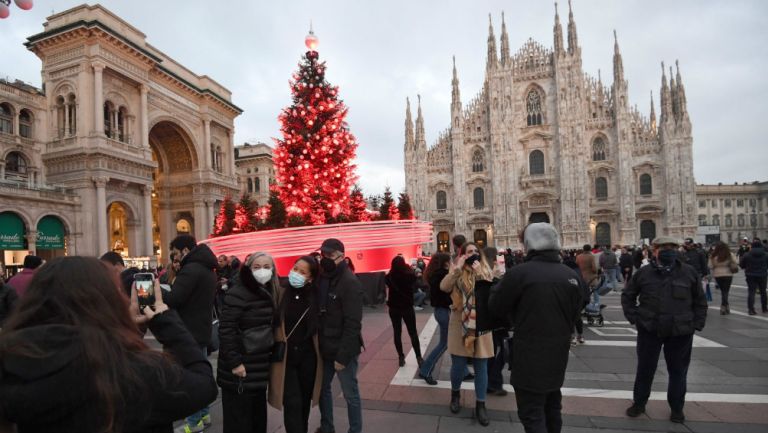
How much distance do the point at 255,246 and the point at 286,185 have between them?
3.41 m

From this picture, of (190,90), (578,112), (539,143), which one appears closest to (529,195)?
(539,143)

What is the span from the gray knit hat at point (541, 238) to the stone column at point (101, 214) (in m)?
26.5

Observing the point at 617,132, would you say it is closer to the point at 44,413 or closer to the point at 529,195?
the point at 529,195

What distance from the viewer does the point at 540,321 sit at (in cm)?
310

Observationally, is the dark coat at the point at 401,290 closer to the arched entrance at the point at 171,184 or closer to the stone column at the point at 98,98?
the stone column at the point at 98,98

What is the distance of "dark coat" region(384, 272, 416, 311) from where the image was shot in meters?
6.21

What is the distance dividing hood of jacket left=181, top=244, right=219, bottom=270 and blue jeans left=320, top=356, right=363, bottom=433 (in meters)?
1.53

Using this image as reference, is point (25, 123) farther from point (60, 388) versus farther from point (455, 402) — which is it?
point (60, 388)

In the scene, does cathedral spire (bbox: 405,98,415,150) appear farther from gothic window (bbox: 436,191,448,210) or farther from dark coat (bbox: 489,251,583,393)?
dark coat (bbox: 489,251,583,393)

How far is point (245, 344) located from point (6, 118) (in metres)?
28.6

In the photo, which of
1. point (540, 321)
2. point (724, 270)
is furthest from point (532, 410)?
point (724, 270)

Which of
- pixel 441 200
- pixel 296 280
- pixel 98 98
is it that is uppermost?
pixel 98 98

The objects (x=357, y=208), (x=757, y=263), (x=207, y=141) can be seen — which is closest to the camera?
(x=757, y=263)

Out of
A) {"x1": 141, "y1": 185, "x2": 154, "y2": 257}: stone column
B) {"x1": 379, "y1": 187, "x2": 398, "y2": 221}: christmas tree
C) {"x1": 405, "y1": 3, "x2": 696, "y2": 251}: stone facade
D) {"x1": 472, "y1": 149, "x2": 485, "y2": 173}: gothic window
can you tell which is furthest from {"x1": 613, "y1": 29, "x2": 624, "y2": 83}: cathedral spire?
{"x1": 141, "y1": 185, "x2": 154, "y2": 257}: stone column
